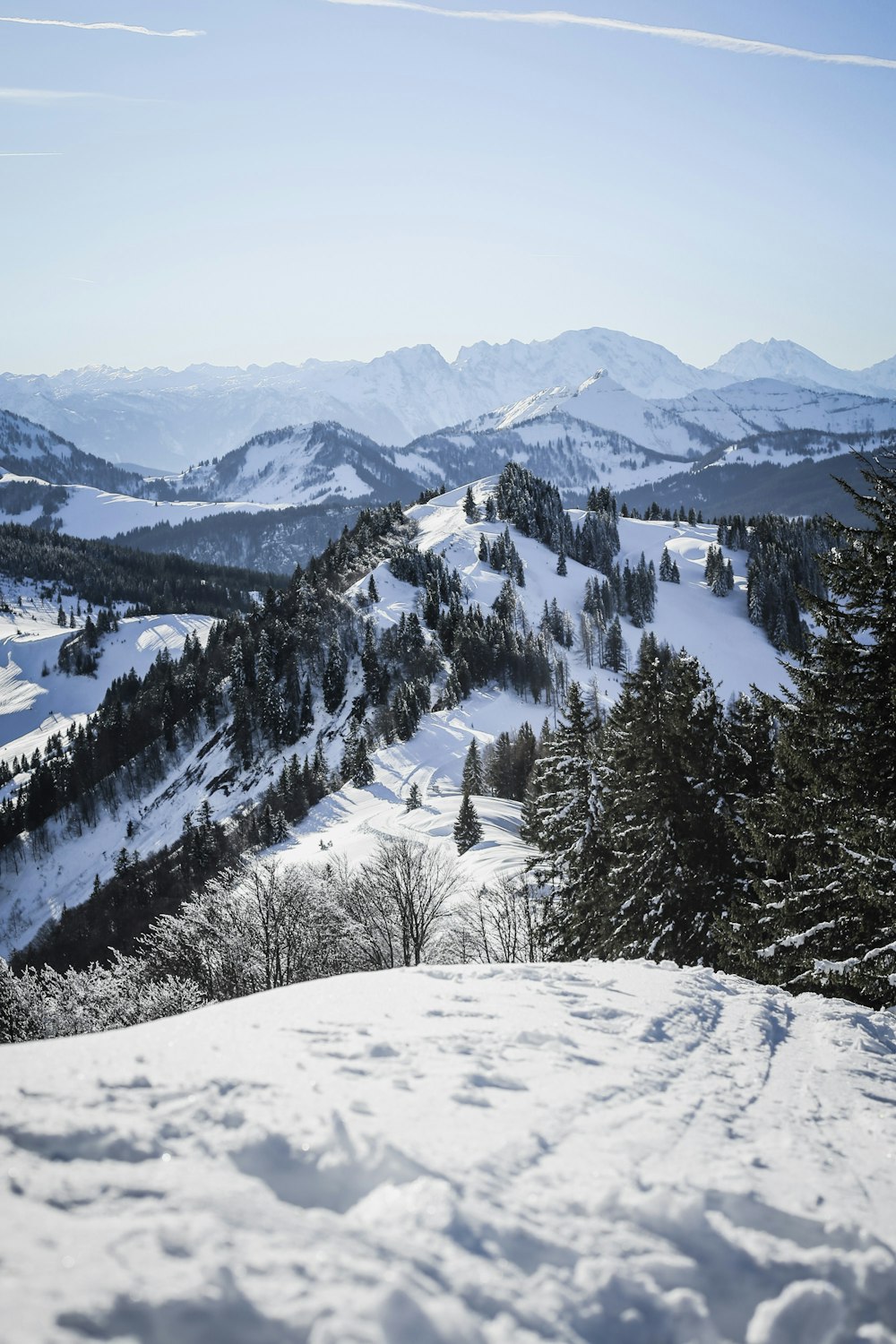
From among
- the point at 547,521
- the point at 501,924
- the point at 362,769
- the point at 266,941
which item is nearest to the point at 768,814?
the point at 501,924

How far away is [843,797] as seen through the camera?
1423 centimetres

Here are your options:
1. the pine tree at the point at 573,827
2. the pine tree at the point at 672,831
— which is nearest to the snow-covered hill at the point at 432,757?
the pine tree at the point at 573,827

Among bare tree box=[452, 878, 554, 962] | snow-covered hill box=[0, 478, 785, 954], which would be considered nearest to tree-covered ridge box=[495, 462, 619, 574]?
snow-covered hill box=[0, 478, 785, 954]

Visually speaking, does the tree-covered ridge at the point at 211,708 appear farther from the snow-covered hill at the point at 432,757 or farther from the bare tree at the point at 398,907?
the bare tree at the point at 398,907

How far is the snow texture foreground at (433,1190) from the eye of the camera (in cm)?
388

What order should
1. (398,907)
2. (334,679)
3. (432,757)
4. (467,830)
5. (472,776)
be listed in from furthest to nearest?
(334,679), (432,757), (472,776), (467,830), (398,907)

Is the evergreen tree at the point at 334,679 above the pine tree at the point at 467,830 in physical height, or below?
below

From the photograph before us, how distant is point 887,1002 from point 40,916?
372 ft

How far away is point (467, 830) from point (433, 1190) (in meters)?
49.6

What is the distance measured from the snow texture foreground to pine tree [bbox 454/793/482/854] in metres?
45.4

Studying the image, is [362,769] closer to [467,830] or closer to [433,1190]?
[467,830]

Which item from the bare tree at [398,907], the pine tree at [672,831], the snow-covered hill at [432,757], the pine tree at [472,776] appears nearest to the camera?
the pine tree at [672,831]

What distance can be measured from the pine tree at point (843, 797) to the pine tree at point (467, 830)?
38690 millimetres

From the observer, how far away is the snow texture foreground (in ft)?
12.7
